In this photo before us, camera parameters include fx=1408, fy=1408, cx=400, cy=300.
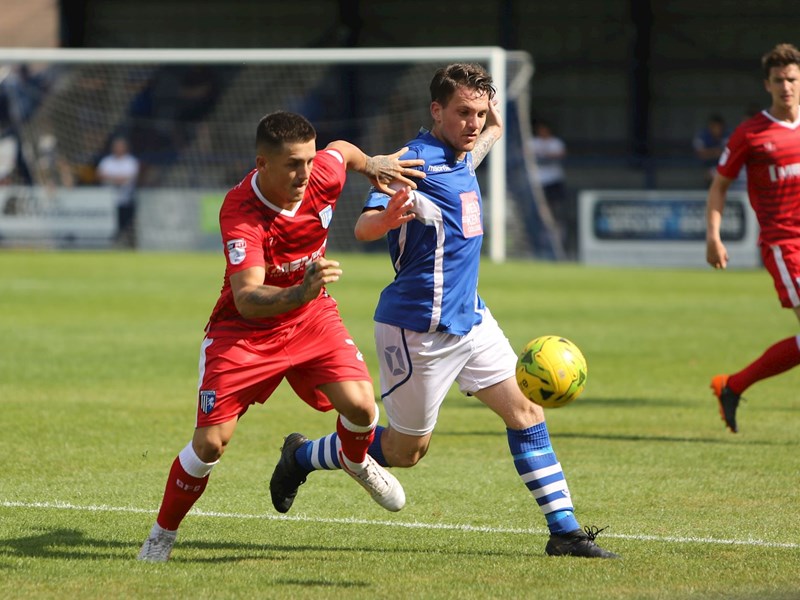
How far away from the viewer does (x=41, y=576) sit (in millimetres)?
5562

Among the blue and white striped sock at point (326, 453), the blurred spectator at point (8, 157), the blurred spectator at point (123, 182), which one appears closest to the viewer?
the blue and white striped sock at point (326, 453)

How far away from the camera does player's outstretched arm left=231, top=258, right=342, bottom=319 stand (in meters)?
5.38

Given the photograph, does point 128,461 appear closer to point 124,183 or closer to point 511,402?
point 511,402

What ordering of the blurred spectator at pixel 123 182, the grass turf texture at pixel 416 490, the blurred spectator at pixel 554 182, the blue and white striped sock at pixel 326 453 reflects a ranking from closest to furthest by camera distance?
the grass turf texture at pixel 416 490
the blue and white striped sock at pixel 326 453
the blurred spectator at pixel 554 182
the blurred spectator at pixel 123 182

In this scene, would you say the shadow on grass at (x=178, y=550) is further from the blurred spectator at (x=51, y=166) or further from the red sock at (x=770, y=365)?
the blurred spectator at (x=51, y=166)

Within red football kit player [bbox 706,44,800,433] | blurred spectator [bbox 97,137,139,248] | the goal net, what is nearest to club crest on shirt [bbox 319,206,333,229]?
red football kit player [bbox 706,44,800,433]

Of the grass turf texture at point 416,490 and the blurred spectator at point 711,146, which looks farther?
the blurred spectator at point 711,146

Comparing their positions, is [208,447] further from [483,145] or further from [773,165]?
[773,165]

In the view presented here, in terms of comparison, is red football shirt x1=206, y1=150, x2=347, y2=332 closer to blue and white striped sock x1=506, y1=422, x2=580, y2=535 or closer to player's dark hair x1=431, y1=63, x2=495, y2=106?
player's dark hair x1=431, y1=63, x2=495, y2=106

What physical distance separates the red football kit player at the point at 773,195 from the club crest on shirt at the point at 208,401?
168 inches

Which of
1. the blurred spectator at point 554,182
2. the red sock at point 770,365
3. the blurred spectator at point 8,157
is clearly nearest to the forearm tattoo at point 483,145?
the red sock at point 770,365

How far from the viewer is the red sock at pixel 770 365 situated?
9180mm

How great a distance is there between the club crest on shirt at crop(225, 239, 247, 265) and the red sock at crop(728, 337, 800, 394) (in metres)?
4.54

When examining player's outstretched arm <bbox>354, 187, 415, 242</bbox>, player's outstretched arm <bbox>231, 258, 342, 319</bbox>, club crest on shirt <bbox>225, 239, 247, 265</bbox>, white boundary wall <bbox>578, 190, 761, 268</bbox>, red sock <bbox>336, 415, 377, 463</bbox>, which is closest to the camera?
player's outstretched arm <bbox>231, 258, 342, 319</bbox>
